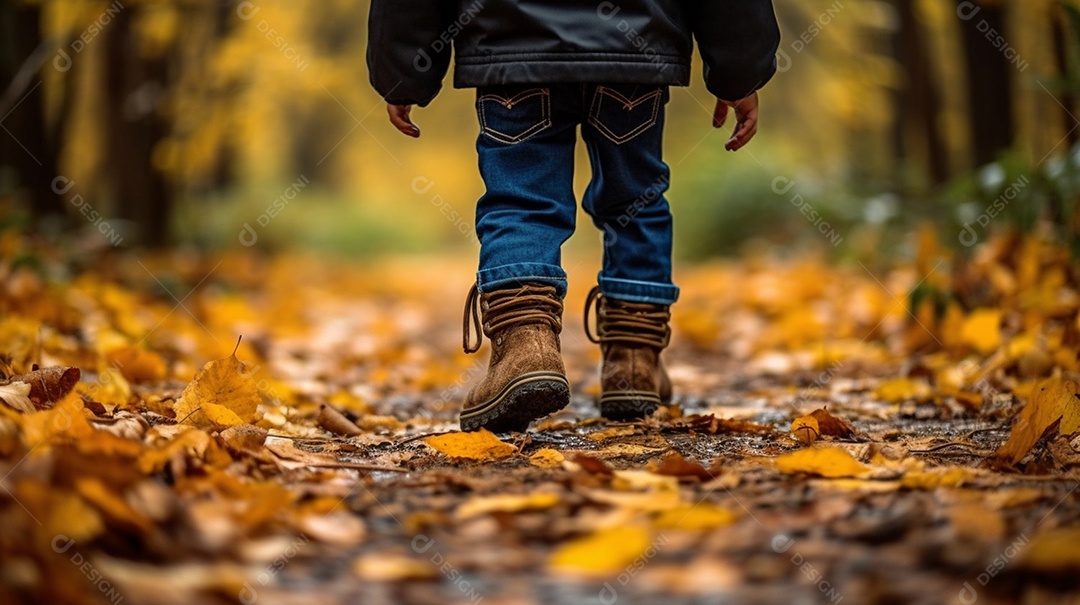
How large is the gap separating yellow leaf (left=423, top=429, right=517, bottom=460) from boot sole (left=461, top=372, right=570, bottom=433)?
0.17 metres

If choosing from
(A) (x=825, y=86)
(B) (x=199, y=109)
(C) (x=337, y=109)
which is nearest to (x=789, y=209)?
(A) (x=825, y=86)

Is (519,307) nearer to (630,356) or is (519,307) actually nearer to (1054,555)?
(630,356)

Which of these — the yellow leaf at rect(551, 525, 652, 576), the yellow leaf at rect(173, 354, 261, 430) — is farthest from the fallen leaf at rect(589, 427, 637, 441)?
the yellow leaf at rect(551, 525, 652, 576)

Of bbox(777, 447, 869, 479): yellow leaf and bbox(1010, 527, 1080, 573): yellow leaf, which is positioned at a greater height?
bbox(777, 447, 869, 479): yellow leaf

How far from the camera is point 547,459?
1978mm

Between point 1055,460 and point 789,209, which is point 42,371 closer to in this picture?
point 1055,460

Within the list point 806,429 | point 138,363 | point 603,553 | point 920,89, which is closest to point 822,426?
point 806,429

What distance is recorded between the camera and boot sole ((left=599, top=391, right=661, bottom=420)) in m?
2.60

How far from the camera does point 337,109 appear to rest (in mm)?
21766

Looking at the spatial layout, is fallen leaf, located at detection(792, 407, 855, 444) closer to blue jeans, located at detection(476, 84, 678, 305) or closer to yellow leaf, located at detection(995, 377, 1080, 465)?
yellow leaf, located at detection(995, 377, 1080, 465)

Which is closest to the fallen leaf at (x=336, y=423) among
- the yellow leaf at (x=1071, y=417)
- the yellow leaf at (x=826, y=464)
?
the yellow leaf at (x=826, y=464)

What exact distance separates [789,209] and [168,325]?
7.71 meters

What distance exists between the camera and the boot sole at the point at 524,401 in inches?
86.8

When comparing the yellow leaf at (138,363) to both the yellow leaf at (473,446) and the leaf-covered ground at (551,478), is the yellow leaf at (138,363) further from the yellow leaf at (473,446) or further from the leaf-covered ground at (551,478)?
the yellow leaf at (473,446)
